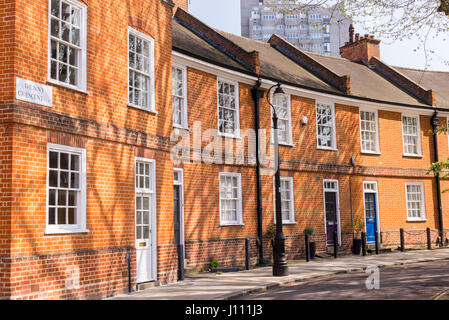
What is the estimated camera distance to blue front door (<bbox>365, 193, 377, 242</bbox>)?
2258cm

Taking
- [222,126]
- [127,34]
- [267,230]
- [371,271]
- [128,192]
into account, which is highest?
[127,34]

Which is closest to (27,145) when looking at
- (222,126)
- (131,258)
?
(131,258)

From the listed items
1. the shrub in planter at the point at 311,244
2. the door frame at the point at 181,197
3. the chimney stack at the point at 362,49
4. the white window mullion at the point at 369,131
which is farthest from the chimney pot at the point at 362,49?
the door frame at the point at 181,197

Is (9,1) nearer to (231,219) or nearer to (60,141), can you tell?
(60,141)

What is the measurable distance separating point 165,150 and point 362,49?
20.1 metres

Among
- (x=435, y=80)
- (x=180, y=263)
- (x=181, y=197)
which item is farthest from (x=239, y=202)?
(x=435, y=80)

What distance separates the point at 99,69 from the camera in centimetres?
1139

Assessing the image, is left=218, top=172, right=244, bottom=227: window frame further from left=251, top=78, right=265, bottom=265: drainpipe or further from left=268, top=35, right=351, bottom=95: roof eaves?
left=268, top=35, right=351, bottom=95: roof eaves

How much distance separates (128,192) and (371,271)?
7698mm

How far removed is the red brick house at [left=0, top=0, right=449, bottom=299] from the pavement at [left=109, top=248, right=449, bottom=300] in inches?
36.2

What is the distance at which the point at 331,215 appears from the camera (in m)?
21.4

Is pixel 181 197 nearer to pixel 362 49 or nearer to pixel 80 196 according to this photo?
pixel 80 196
